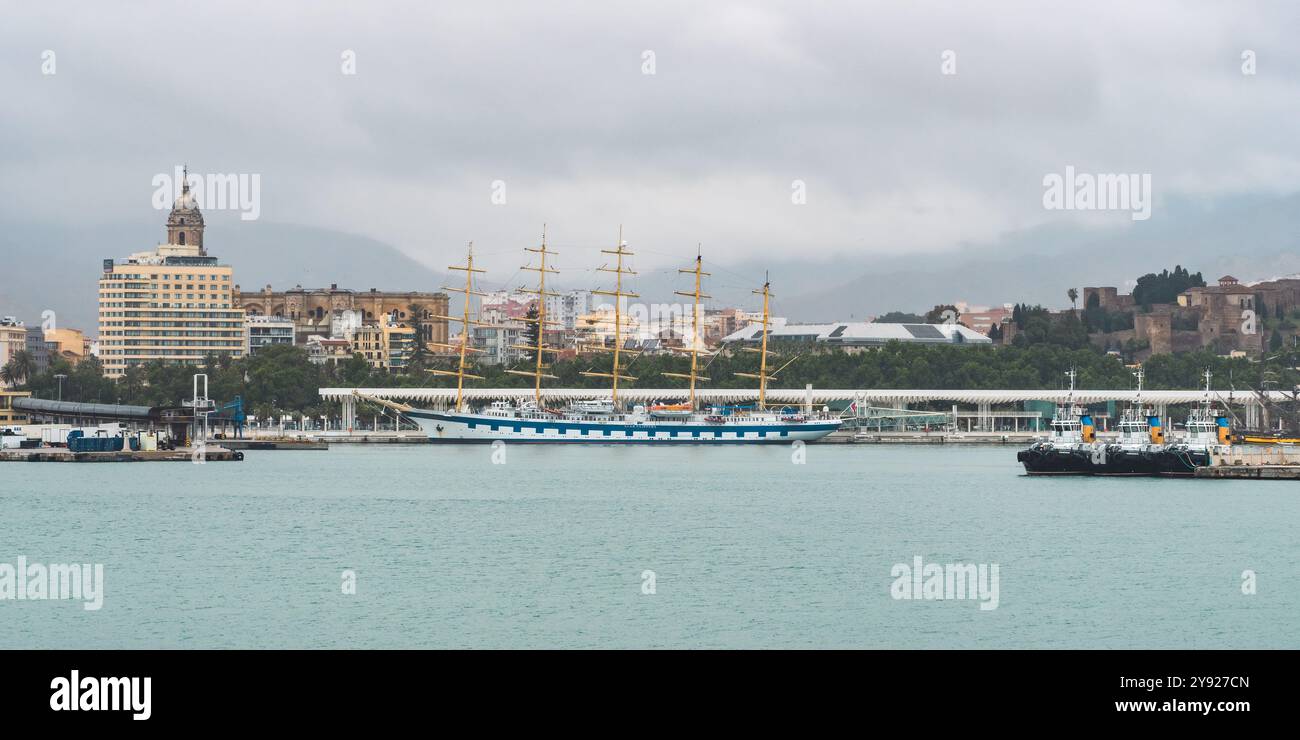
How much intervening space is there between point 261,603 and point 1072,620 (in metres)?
14.0

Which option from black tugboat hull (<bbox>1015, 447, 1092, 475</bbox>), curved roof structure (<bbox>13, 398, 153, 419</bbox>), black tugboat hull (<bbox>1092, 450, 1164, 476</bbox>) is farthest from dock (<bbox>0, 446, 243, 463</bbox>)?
black tugboat hull (<bbox>1092, 450, 1164, 476</bbox>)

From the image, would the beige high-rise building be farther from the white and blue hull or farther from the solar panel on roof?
the solar panel on roof

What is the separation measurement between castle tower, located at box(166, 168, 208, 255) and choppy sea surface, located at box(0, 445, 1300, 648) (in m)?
127

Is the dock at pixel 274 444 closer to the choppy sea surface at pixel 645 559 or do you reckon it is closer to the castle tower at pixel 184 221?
the choppy sea surface at pixel 645 559

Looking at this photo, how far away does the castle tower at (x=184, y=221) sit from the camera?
185700 millimetres

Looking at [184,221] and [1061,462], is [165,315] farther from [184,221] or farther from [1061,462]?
[1061,462]

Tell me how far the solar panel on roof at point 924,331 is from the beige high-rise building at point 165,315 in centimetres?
7130

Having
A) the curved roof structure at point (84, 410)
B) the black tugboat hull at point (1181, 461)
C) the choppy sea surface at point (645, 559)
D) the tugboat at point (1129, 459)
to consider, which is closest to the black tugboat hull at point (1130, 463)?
the tugboat at point (1129, 459)

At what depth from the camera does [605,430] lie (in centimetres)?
10431

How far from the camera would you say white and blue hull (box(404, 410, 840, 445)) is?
10431 cm

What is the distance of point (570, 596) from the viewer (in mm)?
28219

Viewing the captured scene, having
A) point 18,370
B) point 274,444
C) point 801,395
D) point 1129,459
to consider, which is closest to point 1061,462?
point 1129,459
